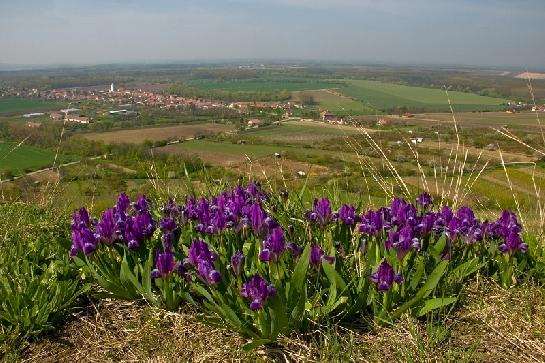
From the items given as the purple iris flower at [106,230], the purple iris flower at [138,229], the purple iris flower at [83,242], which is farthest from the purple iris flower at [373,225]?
the purple iris flower at [83,242]

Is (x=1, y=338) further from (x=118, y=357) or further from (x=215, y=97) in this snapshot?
(x=215, y=97)

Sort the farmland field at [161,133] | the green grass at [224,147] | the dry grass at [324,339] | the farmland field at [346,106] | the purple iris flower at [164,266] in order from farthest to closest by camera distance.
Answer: the farmland field at [161,133] < the green grass at [224,147] < the farmland field at [346,106] < the purple iris flower at [164,266] < the dry grass at [324,339]

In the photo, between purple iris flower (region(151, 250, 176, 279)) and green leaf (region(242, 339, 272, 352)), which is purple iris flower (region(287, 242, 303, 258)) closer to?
green leaf (region(242, 339, 272, 352))

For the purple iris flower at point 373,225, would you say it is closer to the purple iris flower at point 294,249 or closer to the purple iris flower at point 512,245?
the purple iris flower at point 294,249

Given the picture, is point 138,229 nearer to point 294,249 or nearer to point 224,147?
point 294,249

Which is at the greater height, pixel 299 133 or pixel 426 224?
pixel 426 224

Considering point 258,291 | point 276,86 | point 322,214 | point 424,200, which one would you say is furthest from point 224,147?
point 276,86
